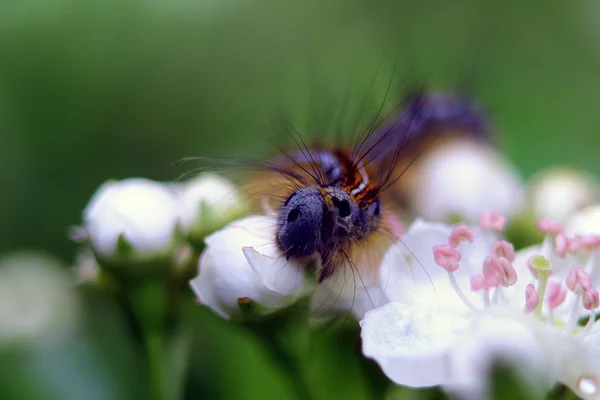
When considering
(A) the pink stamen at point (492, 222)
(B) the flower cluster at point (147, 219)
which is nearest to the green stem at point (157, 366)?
(B) the flower cluster at point (147, 219)

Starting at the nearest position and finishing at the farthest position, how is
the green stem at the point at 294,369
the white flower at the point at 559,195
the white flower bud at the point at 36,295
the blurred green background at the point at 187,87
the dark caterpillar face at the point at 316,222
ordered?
1. the dark caterpillar face at the point at 316,222
2. the green stem at the point at 294,369
3. the white flower at the point at 559,195
4. the white flower bud at the point at 36,295
5. the blurred green background at the point at 187,87

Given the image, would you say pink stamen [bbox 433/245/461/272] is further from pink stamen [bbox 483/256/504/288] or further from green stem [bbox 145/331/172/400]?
green stem [bbox 145/331/172/400]

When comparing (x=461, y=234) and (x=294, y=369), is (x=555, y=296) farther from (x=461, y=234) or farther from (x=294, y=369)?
(x=294, y=369)

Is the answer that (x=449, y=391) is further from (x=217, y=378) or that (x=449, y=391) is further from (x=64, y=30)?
(x=64, y=30)

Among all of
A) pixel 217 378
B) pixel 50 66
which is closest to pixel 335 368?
pixel 217 378

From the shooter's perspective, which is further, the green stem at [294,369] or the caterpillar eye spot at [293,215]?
the green stem at [294,369]

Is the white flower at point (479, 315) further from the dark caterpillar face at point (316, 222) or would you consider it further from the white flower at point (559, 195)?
the white flower at point (559, 195)
